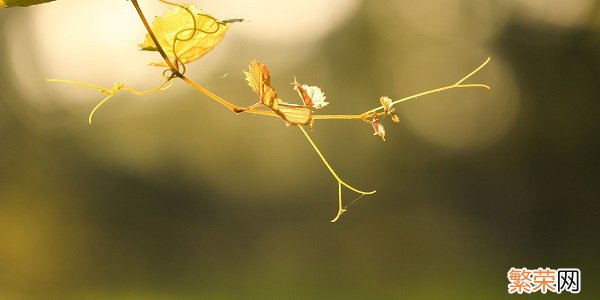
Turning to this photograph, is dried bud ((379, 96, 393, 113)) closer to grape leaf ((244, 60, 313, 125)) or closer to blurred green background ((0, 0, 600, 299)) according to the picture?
grape leaf ((244, 60, 313, 125))

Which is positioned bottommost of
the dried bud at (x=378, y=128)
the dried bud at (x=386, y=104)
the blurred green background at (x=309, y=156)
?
the dried bud at (x=378, y=128)

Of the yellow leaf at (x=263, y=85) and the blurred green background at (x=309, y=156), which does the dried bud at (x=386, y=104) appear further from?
the blurred green background at (x=309, y=156)


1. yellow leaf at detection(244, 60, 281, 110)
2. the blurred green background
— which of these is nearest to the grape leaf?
yellow leaf at detection(244, 60, 281, 110)

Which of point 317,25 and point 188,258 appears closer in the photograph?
point 188,258

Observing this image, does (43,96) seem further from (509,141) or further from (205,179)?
(509,141)

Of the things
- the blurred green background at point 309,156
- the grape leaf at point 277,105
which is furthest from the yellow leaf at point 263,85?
the blurred green background at point 309,156

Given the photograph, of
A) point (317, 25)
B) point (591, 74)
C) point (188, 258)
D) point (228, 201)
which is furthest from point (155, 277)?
point (591, 74)
